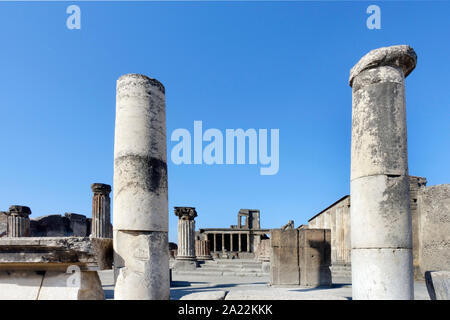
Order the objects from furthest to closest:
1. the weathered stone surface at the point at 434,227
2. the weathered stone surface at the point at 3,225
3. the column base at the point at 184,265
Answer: the weathered stone surface at the point at 3,225 → the column base at the point at 184,265 → the weathered stone surface at the point at 434,227

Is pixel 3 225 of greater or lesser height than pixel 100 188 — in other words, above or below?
below

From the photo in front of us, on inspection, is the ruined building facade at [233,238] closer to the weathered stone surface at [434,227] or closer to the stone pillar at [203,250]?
the stone pillar at [203,250]

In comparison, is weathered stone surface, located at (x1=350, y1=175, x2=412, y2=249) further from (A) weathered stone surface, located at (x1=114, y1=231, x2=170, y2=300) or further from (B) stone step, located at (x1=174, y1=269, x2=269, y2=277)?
(B) stone step, located at (x1=174, y1=269, x2=269, y2=277)

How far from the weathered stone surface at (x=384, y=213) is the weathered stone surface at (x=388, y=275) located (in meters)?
0.13

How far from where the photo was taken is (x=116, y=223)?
225 inches

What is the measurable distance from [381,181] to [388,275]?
1413 mm

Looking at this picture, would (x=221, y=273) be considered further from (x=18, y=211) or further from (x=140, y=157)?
(x=140, y=157)

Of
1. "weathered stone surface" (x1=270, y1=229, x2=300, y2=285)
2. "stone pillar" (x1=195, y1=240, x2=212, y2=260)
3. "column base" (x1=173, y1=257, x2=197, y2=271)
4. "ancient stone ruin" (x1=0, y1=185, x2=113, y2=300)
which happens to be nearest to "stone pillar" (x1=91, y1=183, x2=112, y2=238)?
"column base" (x1=173, y1=257, x2=197, y2=271)

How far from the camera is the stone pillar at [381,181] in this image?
204 inches

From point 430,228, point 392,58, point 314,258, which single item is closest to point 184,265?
point 314,258

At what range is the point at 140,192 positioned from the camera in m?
5.77

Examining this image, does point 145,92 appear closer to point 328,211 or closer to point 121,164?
point 121,164

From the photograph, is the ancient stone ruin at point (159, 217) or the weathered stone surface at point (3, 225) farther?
the weathered stone surface at point (3, 225)

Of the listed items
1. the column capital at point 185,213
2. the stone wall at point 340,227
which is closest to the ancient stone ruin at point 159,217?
the column capital at point 185,213
